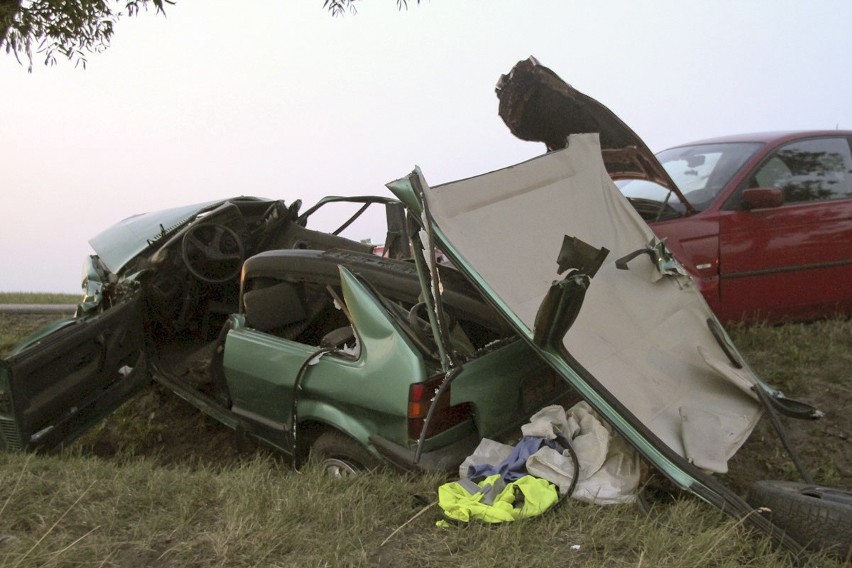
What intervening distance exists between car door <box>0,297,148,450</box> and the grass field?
9.9 inches

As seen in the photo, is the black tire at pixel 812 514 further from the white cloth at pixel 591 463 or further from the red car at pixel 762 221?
the red car at pixel 762 221

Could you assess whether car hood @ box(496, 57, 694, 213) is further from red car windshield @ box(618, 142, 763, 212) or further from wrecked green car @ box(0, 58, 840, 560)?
red car windshield @ box(618, 142, 763, 212)

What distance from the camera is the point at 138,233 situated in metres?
5.51

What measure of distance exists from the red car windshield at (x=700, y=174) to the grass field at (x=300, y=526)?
2337mm

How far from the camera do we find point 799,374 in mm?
5188

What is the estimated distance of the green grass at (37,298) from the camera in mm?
10000

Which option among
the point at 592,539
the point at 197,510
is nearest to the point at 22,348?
the point at 197,510

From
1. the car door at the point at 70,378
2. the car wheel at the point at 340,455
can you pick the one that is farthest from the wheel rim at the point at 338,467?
the car door at the point at 70,378

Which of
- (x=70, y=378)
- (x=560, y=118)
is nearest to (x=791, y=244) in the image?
(x=560, y=118)

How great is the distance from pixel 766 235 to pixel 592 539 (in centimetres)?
371

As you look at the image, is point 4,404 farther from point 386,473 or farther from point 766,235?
point 766,235

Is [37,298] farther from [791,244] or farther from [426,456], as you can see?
[791,244]

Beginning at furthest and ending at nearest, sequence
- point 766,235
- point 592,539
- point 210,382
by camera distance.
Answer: point 766,235
point 210,382
point 592,539

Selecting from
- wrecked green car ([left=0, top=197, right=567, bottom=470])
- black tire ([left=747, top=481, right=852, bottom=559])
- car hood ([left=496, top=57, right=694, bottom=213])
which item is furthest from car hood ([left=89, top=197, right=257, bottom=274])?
black tire ([left=747, top=481, right=852, bottom=559])
